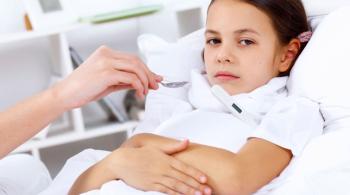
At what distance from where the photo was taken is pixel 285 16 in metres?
1.43

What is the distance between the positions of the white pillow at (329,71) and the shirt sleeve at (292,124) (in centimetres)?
3

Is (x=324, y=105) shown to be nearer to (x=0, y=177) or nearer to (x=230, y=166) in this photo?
(x=230, y=166)

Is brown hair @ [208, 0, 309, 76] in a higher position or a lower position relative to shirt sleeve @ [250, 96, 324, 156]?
higher

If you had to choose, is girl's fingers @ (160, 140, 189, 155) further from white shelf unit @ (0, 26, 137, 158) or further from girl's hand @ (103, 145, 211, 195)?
white shelf unit @ (0, 26, 137, 158)

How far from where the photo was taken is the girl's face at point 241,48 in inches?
53.7

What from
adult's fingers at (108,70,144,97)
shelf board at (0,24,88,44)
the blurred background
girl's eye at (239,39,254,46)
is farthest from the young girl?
shelf board at (0,24,88,44)

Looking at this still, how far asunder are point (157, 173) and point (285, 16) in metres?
0.61

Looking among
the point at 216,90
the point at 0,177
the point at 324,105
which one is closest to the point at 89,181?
the point at 0,177

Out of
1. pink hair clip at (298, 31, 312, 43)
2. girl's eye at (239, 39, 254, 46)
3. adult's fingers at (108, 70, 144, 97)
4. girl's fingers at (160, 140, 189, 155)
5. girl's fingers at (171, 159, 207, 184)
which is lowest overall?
girl's fingers at (171, 159, 207, 184)

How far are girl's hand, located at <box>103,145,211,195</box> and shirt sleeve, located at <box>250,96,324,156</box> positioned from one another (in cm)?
18

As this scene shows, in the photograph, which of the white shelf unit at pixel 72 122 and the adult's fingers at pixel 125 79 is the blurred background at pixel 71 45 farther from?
the adult's fingers at pixel 125 79

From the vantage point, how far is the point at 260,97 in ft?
4.35

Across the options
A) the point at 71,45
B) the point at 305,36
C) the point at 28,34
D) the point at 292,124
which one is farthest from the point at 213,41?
the point at 71,45

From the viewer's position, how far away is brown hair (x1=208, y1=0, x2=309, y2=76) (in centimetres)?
140
